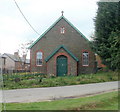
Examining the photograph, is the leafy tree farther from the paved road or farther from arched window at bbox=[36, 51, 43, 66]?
arched window at bbox=[36, 51, 43, 66]

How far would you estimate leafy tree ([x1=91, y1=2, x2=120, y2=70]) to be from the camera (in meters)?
14.8

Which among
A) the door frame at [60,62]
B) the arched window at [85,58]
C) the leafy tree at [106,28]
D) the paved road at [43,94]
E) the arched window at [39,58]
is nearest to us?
the paved road at [43,94]

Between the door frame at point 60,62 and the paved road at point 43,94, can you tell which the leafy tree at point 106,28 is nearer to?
the paved road at point 43,94

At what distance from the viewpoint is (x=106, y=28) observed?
65.7 feet

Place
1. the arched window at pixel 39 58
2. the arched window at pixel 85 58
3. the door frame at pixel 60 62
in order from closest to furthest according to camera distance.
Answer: the door frame at pixel 60 62
the arched window at pixel 85 58
the arched window at pixel 39 58

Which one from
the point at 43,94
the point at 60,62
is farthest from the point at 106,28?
the point at 60,62

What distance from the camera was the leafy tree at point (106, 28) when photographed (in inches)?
584

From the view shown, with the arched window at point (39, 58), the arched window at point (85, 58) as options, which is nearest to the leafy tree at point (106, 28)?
the arched window at point (85, 58)

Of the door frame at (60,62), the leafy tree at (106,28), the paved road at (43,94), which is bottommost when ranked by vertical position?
the paved road at (43,94)

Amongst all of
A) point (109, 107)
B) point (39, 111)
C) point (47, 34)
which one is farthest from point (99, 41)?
point (39, 111)

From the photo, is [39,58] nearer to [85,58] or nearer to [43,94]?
[85,58]

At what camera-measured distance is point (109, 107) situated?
8.84 metres

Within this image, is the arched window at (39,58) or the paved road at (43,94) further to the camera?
the arched window at (39,58)

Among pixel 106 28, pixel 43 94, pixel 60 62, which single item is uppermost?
pixel 106 28
